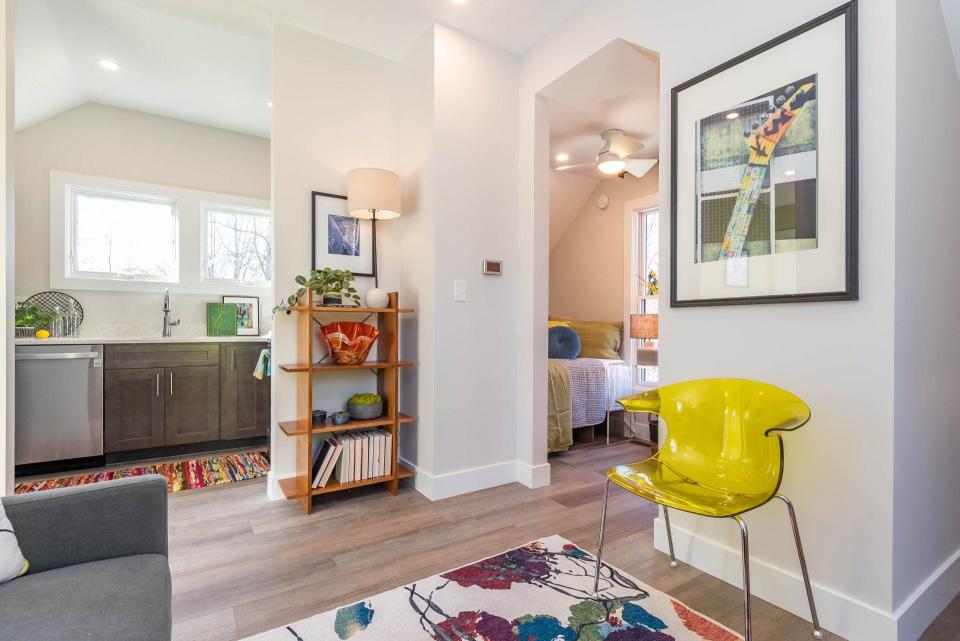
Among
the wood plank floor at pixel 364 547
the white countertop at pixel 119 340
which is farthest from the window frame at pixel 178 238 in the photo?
the wood plank floor at pixel 364 547

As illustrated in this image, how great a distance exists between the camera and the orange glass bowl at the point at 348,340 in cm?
259

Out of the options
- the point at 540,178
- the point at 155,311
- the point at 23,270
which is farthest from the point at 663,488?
the point at 23,270

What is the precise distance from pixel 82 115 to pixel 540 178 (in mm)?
3619

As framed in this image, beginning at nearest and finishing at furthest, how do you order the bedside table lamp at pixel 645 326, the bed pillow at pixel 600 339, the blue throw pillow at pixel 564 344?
the bedside table lamp at pixel 645 326, the blue throw pillow at pixel 564 344, the bed pillow at pixel 600 339

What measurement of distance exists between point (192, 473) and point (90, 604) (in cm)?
250

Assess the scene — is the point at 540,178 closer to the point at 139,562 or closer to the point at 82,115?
the point at 139,562

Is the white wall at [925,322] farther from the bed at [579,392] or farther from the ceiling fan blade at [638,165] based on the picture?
the bed at [579,392]

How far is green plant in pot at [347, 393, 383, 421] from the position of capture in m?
2.72

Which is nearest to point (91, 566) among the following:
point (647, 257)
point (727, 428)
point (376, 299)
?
point (376, 299)

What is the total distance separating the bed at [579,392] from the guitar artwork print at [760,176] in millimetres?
1916

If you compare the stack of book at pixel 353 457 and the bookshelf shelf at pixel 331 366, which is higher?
the bookshelf shelf at pixel 331 366

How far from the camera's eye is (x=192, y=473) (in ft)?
10.2

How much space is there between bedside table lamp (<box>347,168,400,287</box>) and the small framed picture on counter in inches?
77.7

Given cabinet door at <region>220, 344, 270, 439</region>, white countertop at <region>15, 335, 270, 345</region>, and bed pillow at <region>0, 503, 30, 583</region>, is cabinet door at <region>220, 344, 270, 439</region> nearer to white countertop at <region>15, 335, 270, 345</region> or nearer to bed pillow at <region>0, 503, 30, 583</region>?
white countertop at <region>15, 335, 270, 345</region>
